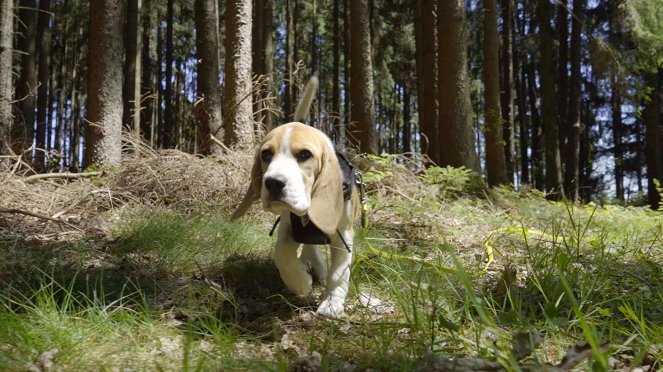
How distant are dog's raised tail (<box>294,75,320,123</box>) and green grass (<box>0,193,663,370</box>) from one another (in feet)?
3.54

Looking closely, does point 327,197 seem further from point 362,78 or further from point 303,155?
point 362,78

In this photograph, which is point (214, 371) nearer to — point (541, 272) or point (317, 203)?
point (317, 203)

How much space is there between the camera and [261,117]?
24.5 ft

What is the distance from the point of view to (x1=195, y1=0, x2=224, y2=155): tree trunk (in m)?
7.62

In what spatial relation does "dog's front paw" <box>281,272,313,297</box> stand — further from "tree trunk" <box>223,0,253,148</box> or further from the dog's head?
"tree trunk" <box>223,0,253,148</box>

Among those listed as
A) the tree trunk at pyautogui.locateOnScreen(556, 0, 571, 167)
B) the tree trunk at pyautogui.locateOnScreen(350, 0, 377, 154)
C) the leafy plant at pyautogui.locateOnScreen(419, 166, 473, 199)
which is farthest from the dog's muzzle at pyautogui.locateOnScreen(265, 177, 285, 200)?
the tree trunk at pyautogui.locateOnScreen(556, 0, 571, 167)

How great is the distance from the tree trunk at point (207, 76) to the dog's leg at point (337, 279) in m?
4.51

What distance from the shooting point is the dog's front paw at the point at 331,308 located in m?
2.65

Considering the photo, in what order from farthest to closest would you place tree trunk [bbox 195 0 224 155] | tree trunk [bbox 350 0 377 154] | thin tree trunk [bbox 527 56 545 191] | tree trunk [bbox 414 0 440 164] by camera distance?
1. thin tree trunk [bbox 527 56 545 191]
2. tree trunk [bbox 414 0 440 164]
3. tree trunk [bbox 350 0 377 154]
4. tree trunk [bbox 195 0 224 155]

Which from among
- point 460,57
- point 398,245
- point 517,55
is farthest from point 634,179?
point 398,245

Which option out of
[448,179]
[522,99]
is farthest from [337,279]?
[522,99]

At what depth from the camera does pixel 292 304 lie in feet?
9.63

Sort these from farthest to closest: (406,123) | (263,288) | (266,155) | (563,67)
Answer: (406,123) < (563,67) < (263,288) < (266,155)

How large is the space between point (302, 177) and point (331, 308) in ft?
2.42
